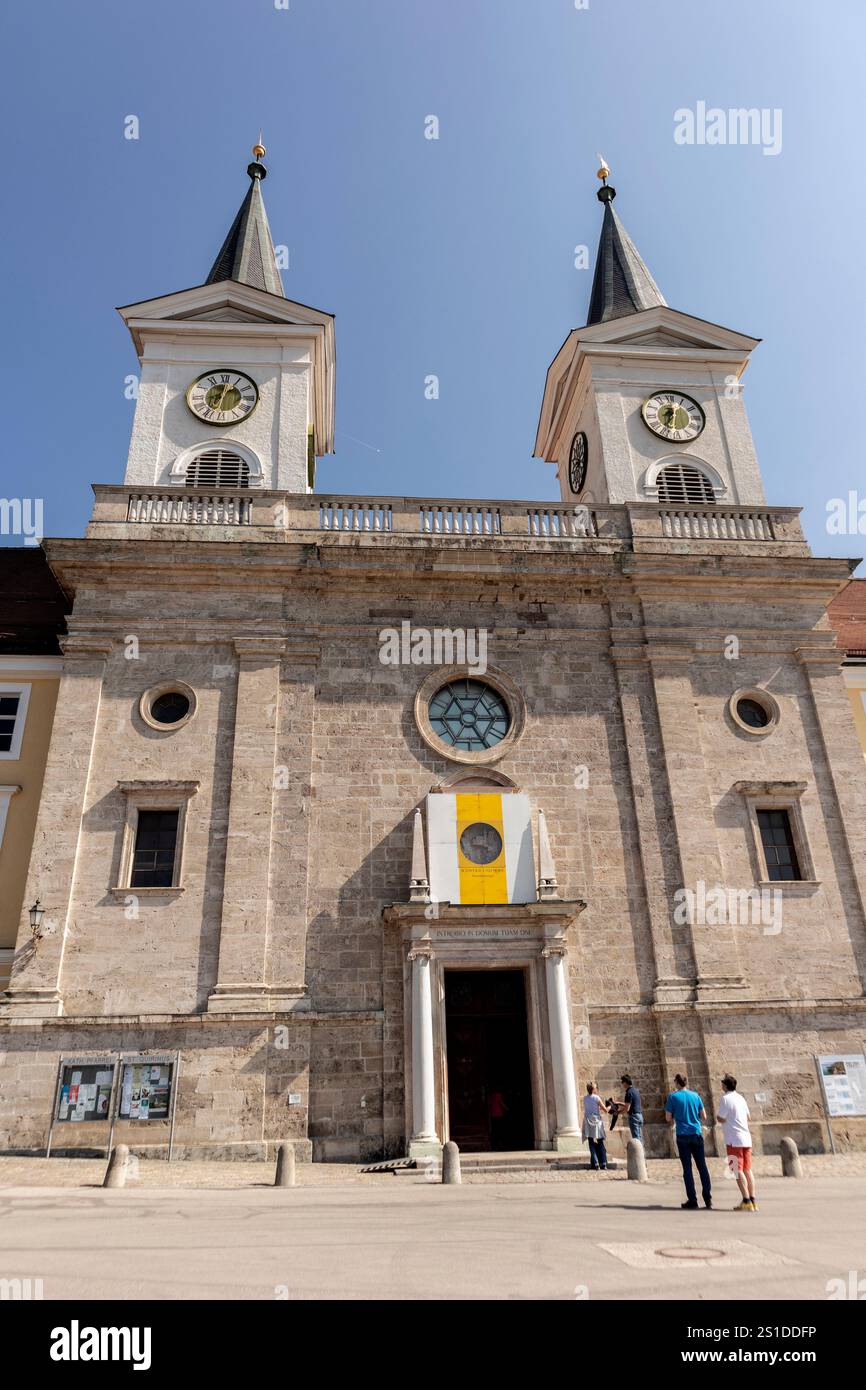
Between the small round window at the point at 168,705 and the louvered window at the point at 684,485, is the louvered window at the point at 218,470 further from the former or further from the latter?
the louvered window at the point at 684,485

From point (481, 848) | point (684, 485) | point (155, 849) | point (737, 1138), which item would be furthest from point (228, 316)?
point (737, 1138)

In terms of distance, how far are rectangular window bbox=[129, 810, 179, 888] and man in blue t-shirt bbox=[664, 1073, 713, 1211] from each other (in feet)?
35.4

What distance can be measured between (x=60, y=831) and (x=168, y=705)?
3.52m

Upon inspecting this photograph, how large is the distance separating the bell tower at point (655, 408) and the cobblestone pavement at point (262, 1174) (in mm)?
15655

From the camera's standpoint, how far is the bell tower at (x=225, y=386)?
915 inches

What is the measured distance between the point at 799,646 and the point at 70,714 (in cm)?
1684

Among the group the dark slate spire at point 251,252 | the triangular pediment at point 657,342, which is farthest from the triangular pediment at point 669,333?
the dark slate spire at point 251,252

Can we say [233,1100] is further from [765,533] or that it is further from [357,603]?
[765,533]

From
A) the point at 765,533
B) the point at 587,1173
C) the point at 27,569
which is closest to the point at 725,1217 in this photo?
the point at 587,1173

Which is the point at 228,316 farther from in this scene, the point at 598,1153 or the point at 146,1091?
the point at 598,1153

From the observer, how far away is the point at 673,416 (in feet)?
83.8

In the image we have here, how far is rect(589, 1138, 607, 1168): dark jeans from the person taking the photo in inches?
589

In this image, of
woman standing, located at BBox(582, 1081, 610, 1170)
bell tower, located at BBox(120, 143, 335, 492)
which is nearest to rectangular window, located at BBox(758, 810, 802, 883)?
woman standing, located at BBox(582, 1081, 610, 1170)
